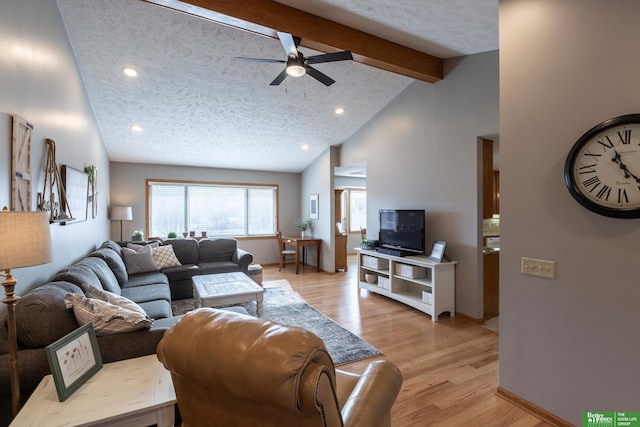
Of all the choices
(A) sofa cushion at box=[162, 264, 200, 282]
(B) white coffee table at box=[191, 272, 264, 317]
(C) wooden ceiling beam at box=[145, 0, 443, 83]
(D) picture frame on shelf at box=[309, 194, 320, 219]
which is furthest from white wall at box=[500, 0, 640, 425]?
(D) picture frame on shelf at box=[309, 194, 320, 219]

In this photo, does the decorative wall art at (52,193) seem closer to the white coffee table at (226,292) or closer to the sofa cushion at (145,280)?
the sofa cushion at (145,280)

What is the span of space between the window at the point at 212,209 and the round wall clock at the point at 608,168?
6.43m

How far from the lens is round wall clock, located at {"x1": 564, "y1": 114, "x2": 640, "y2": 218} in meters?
1.58

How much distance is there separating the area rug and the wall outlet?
1.50 meters

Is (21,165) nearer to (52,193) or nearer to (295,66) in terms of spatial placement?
(52,193)

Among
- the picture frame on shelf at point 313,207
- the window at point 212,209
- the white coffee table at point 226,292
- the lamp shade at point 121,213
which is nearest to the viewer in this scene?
the white coffee table at point 226,292

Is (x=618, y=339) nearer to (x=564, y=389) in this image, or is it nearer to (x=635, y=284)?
(x=635, y=284)

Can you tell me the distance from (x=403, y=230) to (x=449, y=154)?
1208mm

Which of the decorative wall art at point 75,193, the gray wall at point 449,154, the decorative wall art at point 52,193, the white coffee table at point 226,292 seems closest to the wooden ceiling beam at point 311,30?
the gray wall at point 449,154

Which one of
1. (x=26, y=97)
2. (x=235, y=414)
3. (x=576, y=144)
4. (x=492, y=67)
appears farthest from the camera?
(x=492, y=67)

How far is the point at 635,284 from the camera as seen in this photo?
5.24 feet

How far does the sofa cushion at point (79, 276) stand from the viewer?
7.07 feet

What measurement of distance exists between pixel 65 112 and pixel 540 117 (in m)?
4.01

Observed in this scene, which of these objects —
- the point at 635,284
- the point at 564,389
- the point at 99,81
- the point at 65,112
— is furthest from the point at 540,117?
the point at 99,81
